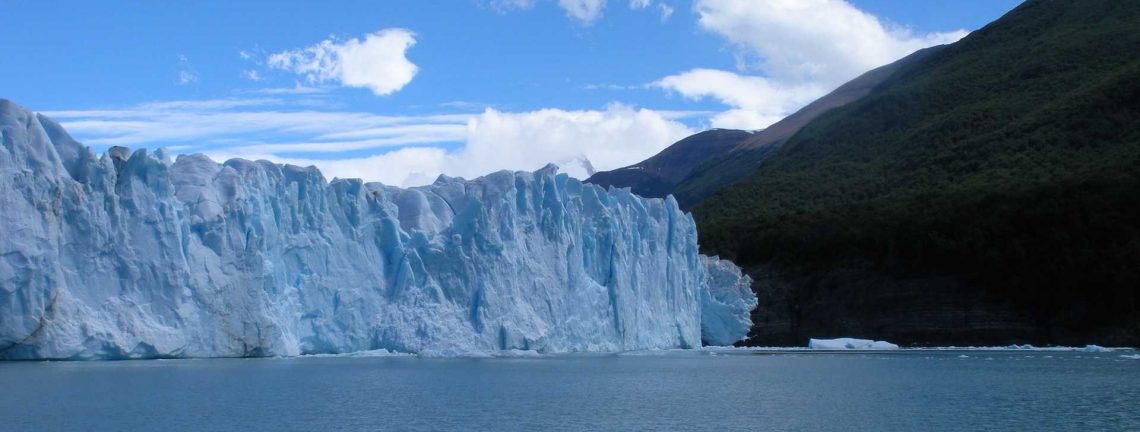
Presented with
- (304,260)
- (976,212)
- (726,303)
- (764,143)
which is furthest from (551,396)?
(764,143)

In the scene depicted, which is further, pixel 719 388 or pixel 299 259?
pixel 299 259

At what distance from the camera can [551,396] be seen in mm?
20234

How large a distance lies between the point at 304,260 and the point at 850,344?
24.2 metres

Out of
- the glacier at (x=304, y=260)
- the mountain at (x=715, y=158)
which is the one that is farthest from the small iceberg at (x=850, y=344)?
the mountain at (x=715, y=158)

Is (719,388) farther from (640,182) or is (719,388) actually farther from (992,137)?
(640,182)

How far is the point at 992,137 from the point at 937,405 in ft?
142

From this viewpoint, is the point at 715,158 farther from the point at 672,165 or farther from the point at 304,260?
the point at 304,260

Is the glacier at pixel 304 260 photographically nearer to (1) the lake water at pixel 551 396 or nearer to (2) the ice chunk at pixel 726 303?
(1) the lake water at pixel 551 396

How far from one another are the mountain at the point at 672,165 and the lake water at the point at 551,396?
81756mm

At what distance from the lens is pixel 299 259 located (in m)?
28.4

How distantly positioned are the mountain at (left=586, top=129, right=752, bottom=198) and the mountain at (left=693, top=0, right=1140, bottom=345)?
124 ft

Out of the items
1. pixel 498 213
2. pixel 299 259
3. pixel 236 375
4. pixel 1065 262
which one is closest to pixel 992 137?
pixel 1065 262

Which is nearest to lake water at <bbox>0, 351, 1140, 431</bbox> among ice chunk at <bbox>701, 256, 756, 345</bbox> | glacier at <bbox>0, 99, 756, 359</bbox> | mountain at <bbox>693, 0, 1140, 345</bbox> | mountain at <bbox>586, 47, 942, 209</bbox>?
glacier at <bbox>0, 99, 756, 359</bbox>

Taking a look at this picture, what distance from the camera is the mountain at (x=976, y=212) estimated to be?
4538 centimetres
